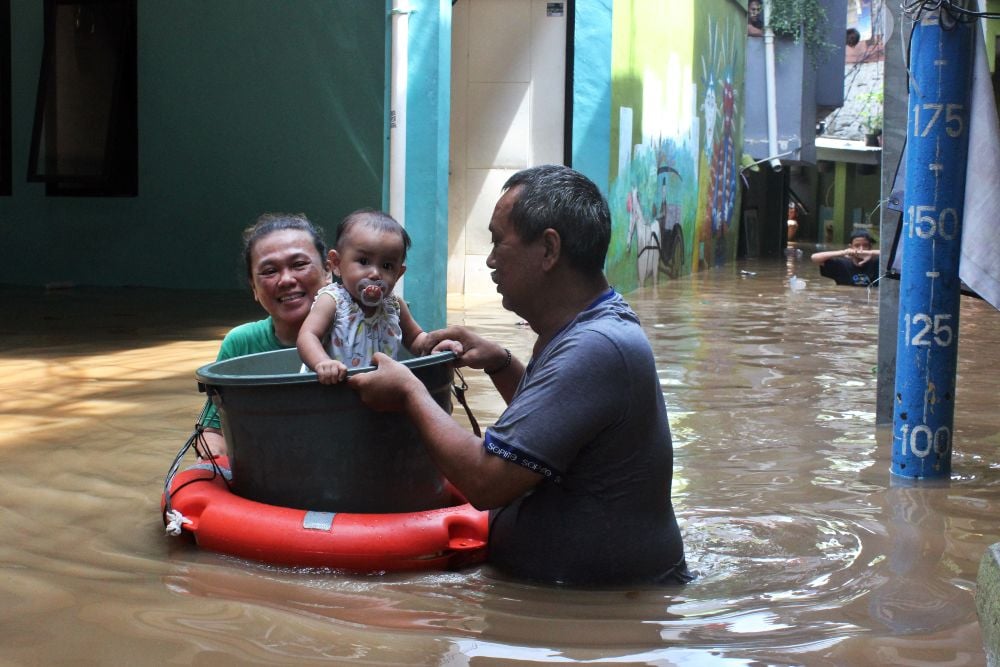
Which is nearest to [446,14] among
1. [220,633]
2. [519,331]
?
[519,331]

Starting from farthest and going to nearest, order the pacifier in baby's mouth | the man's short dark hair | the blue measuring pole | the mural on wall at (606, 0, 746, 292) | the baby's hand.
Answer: the mural on wall at (606, 0, 746, 292) → the blue measuring pole → the pacifier in baby's mouth → the baby's hand → the man's short dark hair

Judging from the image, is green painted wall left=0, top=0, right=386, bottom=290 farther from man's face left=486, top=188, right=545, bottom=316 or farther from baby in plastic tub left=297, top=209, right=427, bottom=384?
man's face left=486, top=188, right=545, bottom=316

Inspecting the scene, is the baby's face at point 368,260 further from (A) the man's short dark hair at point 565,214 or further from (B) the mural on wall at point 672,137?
(B) the mural on wall at point 672,137

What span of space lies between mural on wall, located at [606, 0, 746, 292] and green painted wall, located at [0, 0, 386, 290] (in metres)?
3.13

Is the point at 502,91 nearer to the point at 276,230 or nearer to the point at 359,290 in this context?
the point at 276,230

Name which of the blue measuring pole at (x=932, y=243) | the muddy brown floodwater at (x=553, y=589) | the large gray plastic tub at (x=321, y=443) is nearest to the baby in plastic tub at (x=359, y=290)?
the large gray plastic tub at (x=321, y=443)

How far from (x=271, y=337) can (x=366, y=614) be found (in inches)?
61.0

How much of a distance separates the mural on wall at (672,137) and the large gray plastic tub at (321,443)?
9956 mm

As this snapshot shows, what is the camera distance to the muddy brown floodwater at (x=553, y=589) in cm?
288

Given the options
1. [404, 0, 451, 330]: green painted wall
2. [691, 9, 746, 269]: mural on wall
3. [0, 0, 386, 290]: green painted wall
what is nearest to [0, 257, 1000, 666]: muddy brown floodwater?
[404, 0, 451, 330]: green painted wall

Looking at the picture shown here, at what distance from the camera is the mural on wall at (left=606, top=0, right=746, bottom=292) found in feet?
45.7

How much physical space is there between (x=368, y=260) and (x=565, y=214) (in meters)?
0.97

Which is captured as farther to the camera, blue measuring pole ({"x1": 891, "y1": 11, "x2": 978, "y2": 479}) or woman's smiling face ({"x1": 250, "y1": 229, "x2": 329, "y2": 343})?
blue measuring pole ({"x1": 891, "y1": 11, "x2": 978, "y2": 479})

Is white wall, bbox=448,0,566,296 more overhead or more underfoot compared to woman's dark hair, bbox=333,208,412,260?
more overhead
